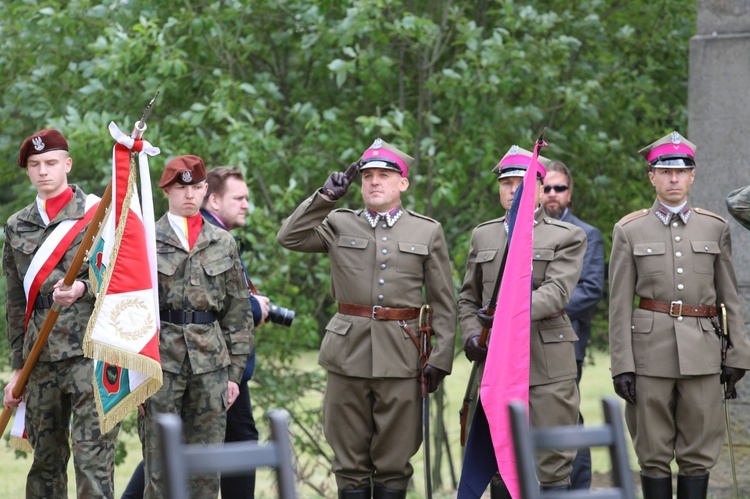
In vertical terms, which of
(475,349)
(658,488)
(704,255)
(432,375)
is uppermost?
(704,255)

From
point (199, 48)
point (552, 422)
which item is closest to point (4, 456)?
point (199, 48)

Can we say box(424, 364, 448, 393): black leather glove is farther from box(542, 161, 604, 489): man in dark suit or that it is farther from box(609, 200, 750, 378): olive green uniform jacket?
box(542, 161, 604, 489): man in dark suit

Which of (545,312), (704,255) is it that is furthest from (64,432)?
(704,255)

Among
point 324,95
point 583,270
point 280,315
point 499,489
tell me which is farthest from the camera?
point 324,95

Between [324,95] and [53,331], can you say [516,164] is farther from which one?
[324,95]

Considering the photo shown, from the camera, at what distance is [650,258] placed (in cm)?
625

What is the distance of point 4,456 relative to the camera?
466 inches

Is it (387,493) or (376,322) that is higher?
(376,322)

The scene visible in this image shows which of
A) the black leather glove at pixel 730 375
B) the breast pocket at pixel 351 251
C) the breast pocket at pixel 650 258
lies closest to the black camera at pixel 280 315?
the breast pocket at pixel 351 251

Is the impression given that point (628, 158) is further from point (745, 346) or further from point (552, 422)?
point (552, 422)

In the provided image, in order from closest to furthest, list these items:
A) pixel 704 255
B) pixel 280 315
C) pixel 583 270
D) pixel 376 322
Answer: pixel 376 322, pixel 704 255, pixel 280 315, pixel 583 270

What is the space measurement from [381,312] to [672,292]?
4.90ft

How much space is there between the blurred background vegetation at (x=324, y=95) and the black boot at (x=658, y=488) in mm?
2562

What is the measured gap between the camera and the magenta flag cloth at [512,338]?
18.5 feet
